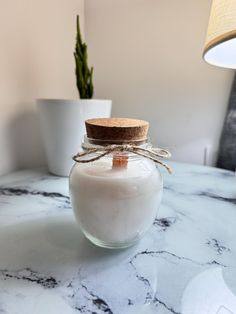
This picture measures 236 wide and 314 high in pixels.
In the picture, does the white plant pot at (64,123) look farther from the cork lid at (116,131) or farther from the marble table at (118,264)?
the cork lid at (116,131)

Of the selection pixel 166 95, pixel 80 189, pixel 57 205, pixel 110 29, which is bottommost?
pixel 57 205

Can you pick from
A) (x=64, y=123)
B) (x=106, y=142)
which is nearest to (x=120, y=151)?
(x=106, y=142)

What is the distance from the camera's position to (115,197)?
34 cm

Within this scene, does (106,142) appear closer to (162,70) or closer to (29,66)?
(29,66)

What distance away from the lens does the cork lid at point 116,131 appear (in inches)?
13.5

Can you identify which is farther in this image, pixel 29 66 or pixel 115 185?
pixel 29 66

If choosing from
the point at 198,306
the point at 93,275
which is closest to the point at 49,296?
the point at 93,275

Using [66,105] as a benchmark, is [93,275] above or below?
below

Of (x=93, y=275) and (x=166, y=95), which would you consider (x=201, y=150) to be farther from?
(x=93, y=275)

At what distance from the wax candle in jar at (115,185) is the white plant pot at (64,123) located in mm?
300

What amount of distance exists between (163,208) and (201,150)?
1.50ft

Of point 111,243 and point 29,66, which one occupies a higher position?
point 29,66

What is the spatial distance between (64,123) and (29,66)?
220 mm

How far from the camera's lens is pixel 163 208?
1.75ft
